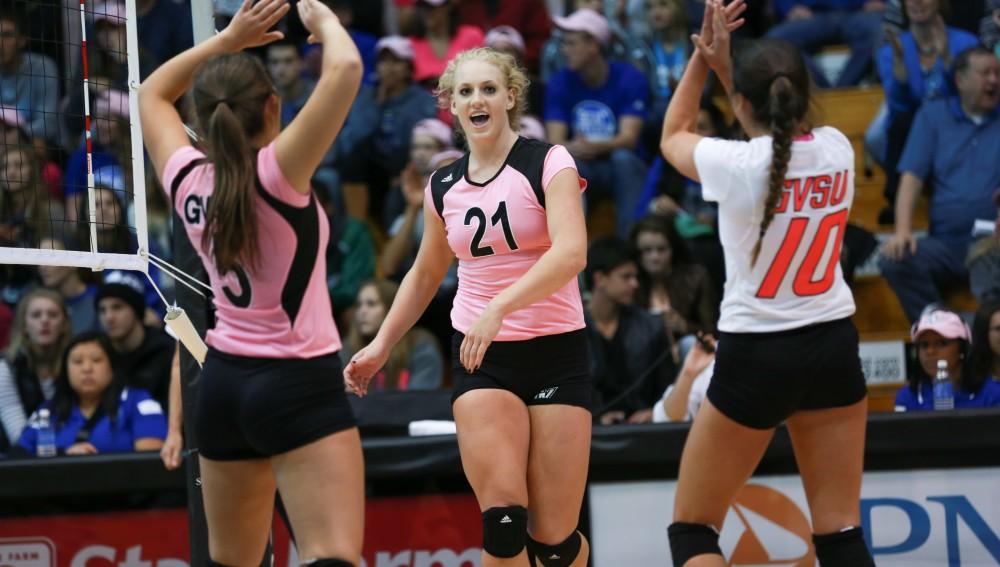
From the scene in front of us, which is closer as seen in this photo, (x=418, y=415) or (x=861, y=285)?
(x=418, y=415)

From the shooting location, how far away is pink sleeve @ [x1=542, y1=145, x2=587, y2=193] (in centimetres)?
479

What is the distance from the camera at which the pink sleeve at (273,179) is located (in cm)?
387

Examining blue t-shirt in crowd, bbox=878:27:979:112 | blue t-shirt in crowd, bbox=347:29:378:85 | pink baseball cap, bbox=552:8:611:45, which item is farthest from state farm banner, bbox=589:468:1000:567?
blue t-shirt in crowd, bbox=347:29:378:85

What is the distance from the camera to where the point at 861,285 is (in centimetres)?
907

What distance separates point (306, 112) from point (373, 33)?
7.80 m

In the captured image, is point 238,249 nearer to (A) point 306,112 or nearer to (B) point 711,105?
(A) point 306,112

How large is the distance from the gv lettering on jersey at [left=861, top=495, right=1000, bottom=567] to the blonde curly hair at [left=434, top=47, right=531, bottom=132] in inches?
97.9

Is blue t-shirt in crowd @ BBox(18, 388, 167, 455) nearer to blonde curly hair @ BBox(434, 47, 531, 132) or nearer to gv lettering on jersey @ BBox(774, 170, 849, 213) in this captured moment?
blonde curly hair @ BBox(434, 47, 531, 132)

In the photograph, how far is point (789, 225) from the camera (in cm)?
448

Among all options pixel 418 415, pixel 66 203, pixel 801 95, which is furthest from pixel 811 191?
pixel 66 203

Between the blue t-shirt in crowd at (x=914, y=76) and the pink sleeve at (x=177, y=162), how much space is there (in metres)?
6.23

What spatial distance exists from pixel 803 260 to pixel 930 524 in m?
2.07

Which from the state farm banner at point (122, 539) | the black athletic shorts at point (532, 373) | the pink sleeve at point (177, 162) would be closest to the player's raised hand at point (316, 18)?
the pink sleeve at point (177, 162)

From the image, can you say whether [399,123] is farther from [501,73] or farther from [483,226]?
[483,226]
